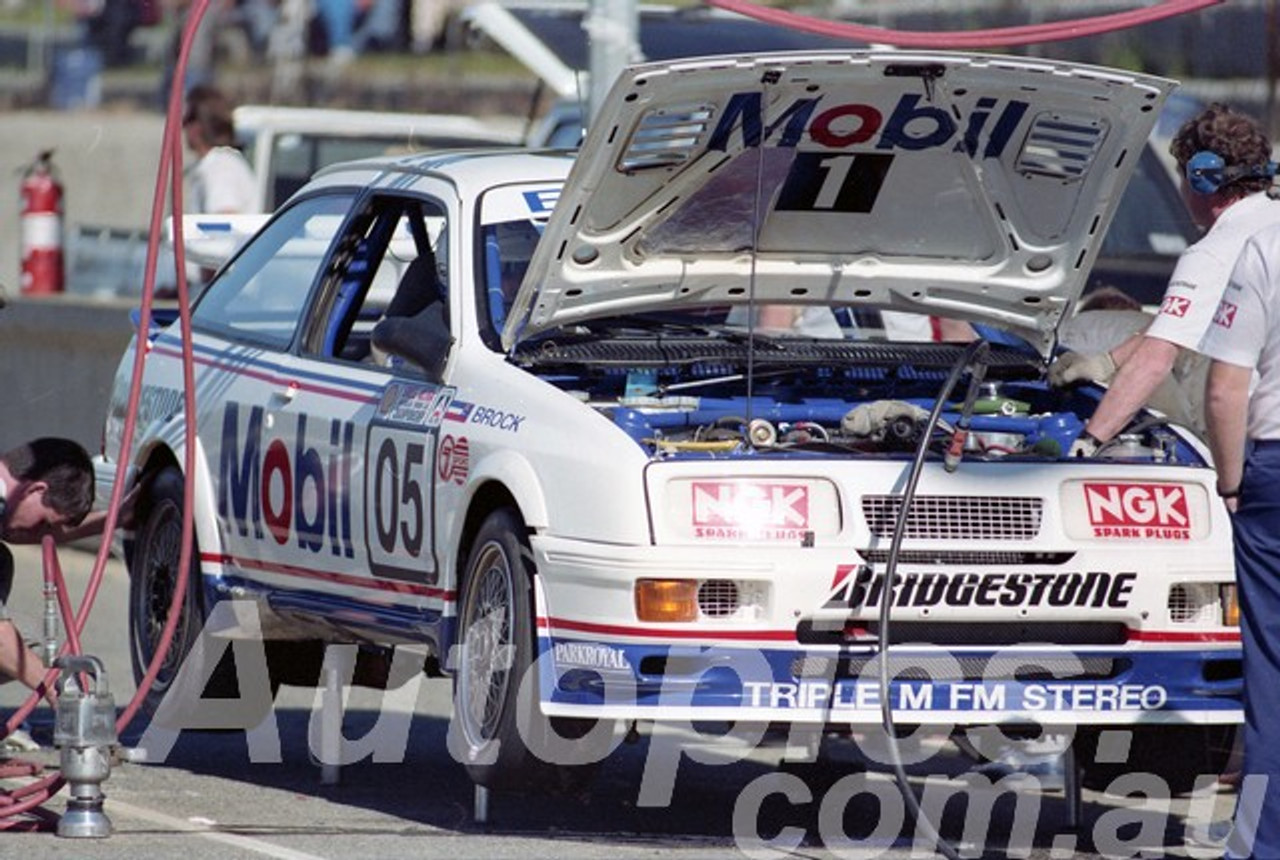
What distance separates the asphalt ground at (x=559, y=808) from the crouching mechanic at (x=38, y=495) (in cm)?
42

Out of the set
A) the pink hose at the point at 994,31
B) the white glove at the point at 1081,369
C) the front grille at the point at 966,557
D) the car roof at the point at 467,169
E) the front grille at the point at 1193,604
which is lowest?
the front grille at the point at 1193,604

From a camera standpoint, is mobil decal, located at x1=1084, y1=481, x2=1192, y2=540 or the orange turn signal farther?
mobil decal, located at x1=1084, y1=481, x2=1192, y2=540

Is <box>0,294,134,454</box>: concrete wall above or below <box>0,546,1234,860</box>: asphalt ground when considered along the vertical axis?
below

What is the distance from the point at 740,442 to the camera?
7.44m

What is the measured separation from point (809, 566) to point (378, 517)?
1.67 meters

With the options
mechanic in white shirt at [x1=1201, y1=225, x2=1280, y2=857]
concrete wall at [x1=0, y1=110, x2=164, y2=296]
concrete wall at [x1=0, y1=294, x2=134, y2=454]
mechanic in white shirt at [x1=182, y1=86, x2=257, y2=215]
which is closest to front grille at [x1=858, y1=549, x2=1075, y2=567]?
mechanic in white shirt at [x1=1201, y1=225, x2=1280, y2=857]

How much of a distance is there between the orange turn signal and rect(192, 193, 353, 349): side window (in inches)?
93.0

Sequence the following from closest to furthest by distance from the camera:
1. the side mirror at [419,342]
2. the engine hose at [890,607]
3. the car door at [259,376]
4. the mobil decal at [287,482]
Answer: the engine hose at [890,607] < the side mirror at [419,342] < the mobil decal at [287,482] < the car door at [259,376]

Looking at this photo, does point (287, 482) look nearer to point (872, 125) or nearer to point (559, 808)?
point (559, 808)

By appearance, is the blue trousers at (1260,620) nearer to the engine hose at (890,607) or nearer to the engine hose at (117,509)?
the engine hose at (890,607)

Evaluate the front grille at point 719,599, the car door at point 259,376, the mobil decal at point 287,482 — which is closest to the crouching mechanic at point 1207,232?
the front grille at point 719,599

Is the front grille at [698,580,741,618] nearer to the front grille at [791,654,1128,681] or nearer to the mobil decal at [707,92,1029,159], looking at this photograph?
the front grille at [791,654,1128,681]

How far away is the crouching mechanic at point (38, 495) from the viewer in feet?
25.8

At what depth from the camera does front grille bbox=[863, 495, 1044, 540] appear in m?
7.14
